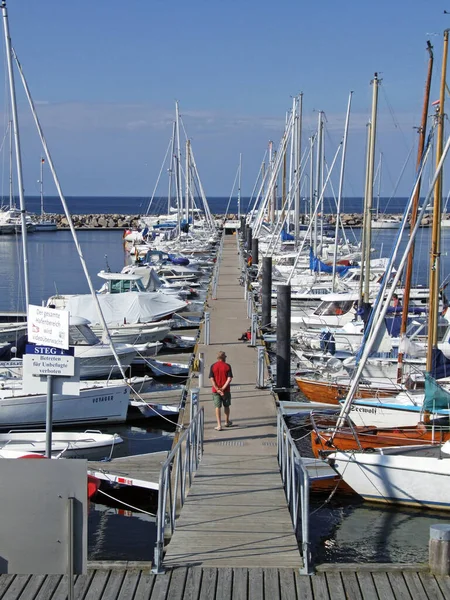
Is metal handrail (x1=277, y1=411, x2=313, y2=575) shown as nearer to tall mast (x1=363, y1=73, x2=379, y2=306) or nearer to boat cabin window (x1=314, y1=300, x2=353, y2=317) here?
tall mast (x1=363, y1=73, x2=379, y2=306)

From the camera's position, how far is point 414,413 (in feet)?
59.1

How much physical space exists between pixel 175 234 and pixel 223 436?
57.3 metres

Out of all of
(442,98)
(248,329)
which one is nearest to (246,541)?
(442,98)

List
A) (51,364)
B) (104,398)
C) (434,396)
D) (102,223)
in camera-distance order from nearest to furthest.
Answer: (51,364)
(434,396)
(104,398)
(102,223)

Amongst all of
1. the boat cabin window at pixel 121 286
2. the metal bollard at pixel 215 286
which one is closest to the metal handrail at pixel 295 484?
the boat cabin window at pixel 121 286

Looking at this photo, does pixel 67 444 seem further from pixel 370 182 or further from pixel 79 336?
pixel 370 182

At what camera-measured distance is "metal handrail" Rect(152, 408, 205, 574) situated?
29.9ft

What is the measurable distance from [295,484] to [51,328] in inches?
149

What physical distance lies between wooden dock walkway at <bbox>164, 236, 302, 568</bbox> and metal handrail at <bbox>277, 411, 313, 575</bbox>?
0.15 meters

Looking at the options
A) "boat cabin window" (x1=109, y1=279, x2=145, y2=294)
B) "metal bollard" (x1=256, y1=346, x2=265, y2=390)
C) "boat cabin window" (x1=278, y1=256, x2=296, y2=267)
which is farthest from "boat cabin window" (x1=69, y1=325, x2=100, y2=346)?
"boat cabin window" (x1=278, y1=256, x2=296, y2=267)

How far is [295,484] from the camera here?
10.8m

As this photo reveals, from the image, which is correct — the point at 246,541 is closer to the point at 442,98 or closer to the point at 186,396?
the point at 186,396

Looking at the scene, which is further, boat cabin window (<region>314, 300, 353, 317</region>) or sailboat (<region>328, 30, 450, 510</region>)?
boat cabin window (<region>314, 300, 353, 317</region>)

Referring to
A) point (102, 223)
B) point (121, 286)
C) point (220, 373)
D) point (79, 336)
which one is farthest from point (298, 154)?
point (102, 223)
